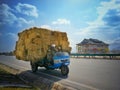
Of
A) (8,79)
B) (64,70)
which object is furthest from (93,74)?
(8,79)

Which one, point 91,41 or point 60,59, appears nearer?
point 91,41

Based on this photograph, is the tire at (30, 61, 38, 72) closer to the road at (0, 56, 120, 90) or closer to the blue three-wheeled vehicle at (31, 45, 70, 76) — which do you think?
the blue three-wheeled vehicle at (31, 45, 70, 76)

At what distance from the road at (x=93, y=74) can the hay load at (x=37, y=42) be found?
0.52m

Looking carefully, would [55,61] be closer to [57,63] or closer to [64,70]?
[57,63]

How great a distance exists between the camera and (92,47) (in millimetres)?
6523

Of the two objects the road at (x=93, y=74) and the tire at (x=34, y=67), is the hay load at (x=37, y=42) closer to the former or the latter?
the tire at (x=34, y=67)

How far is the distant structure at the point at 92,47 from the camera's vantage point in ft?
20.7

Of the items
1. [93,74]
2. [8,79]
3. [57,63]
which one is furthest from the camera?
[8,79]

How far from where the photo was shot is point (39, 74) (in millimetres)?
7523

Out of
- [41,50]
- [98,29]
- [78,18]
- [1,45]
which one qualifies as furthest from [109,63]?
[1,45]

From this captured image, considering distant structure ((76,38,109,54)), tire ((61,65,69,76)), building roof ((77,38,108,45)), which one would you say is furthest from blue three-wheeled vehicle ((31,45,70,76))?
building roof ((77,38,108,45))

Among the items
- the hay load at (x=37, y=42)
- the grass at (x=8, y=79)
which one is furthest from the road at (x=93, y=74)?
the grass at (x=8, y=79)

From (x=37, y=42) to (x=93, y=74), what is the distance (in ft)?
5.85

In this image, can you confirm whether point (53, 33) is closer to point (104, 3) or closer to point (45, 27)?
point (45, 27)
